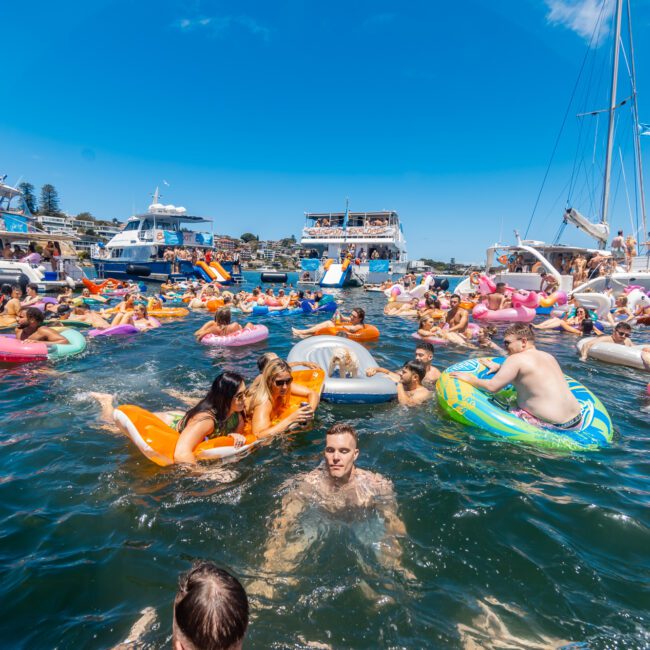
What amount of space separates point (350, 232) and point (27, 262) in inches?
1071

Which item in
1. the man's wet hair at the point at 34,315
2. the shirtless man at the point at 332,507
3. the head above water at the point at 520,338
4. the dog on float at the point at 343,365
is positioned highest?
the head above water at the point at 520,338

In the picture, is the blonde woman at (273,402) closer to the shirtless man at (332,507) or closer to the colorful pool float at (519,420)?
the shirtless man at (332,507)

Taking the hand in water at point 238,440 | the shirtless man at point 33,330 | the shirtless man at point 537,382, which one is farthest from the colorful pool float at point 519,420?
the shirtless man at point 33,330

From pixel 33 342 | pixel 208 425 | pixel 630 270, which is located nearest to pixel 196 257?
pixel 33 342

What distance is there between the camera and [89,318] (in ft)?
37.6

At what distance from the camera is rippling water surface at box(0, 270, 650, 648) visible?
2332mm

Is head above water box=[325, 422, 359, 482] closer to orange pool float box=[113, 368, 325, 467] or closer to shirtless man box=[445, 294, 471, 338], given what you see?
orange pool float box=[113, 368, 325, 467]

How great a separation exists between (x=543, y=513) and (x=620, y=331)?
7.16 metres

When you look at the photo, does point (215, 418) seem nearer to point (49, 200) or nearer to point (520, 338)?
point (520, 338)

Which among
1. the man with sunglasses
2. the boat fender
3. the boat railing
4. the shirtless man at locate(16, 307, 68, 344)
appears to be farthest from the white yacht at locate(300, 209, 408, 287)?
the shirtless man at locate(16, 307, 68, 344)

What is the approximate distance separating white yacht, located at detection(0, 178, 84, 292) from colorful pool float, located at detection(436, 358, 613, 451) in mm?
17298

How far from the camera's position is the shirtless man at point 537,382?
4641 millimetres

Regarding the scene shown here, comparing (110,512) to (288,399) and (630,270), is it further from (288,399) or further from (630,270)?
(630,270)

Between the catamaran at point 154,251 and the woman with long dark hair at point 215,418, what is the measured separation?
1126 inches
